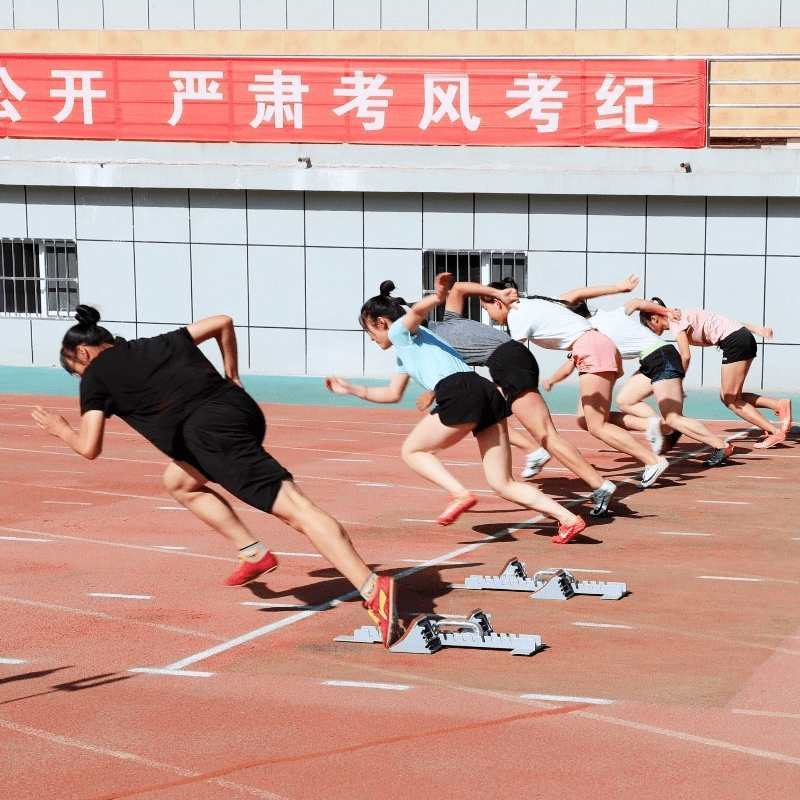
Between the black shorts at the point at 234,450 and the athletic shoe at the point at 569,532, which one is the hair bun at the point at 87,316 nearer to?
the black shorts at the point at 234,450

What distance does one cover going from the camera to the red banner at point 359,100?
59.9ft

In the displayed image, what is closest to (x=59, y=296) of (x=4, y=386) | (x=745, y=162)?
(x=4, y=386)

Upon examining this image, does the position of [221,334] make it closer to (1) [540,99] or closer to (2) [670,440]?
(2) [670,440]

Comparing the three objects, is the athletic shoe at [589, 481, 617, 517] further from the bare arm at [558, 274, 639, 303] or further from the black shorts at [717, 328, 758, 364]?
the black shorts at [717, 328, 758, 364]

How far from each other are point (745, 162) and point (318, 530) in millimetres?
13308

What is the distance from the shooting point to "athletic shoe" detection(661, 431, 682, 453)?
41.7 feet

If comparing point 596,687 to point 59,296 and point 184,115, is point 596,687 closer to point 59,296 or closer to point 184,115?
point 184,115

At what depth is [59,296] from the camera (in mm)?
21766

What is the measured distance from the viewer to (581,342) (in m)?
10.9

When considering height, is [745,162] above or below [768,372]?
above

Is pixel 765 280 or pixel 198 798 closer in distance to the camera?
pixel 198 798

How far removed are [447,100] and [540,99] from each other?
4.27 feet

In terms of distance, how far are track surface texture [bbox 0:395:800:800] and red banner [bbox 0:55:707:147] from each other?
837 cm
